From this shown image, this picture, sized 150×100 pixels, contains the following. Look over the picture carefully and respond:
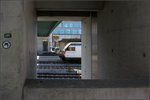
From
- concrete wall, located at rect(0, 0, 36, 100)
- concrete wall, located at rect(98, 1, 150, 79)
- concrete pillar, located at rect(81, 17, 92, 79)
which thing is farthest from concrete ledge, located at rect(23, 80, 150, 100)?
concrete pillar, located at rect(81, 17, 92, 79)

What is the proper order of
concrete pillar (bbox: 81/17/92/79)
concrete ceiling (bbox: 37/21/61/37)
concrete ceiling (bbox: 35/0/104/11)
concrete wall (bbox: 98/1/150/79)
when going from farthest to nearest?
concrete ceiling (bbox: 37/21/61/37), concrete pillar (bbox: 81/17/92/79), concrete ceiling (bbox: 35/0/104/11), concrete wall (bbox: 98/1/150/79)

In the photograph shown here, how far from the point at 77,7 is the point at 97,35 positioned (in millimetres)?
1941

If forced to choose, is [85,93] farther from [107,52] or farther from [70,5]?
[70,5]

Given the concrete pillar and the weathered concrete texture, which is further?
the concrete pillar

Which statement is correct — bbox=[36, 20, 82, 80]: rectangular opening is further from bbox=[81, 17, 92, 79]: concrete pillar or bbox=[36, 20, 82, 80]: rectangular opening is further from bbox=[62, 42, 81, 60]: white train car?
bbox=[81, 17, 92, 79]: concrete pillar

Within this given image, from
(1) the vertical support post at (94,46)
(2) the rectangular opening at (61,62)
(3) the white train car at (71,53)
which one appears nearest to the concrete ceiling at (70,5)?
(1) the vertical support post at (94,46)

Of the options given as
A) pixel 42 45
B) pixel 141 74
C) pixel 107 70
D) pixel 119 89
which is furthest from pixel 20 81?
pixel 42 45

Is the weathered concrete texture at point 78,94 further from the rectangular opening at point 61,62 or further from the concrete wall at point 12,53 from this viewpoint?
the rectangular opening at point 61,62

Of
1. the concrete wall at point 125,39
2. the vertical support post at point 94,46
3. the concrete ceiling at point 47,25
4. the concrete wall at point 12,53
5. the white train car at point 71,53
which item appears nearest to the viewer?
the concrete wall at point 12,53

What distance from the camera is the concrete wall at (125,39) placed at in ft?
15.3

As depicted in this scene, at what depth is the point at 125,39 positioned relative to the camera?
5.66m

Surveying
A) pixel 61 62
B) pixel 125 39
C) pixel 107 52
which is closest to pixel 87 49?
pixel 107 52

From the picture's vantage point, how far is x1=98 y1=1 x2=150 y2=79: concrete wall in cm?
466

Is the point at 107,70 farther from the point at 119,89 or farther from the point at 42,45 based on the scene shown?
the point at 42,45
